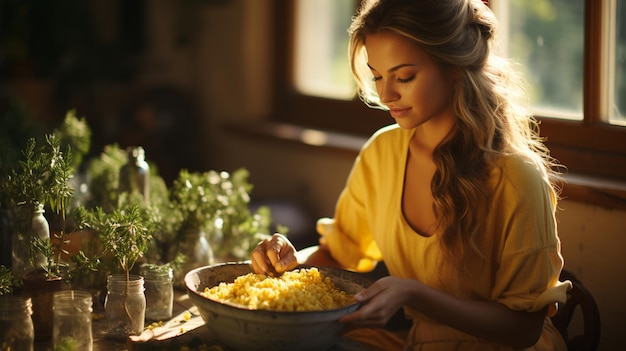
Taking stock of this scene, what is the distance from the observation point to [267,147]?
3891 mm

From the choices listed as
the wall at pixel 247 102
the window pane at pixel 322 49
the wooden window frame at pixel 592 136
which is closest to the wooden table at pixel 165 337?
the wooden window frame at pixel 592 136

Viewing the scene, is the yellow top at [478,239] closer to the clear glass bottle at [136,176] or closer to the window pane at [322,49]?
the clear glass bottle at [136,176]

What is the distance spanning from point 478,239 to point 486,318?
189mm

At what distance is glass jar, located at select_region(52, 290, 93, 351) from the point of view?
5.25ft

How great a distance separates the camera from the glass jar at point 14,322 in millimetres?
1580

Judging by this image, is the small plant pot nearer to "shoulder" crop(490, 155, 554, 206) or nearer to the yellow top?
the yellow top

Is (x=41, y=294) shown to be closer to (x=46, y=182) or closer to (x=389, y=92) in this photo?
(x=46, y=182)

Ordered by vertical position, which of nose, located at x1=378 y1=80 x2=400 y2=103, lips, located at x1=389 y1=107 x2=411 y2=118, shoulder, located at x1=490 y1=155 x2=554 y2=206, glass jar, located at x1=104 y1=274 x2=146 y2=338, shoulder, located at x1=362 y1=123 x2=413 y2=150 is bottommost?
glass jar, located at x1=104 y1=274 x2=146 y2=338

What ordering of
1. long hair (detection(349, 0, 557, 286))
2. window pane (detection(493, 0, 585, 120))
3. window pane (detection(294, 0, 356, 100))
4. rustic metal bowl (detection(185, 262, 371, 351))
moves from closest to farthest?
1. rustic metal bowl (detection(185, 262, 371, 351))
2. long hair (detection(349, 0, 557, 286))
3. window pane (detection(493, 0, 585, 120))
4. window pane (detection(294, 0, 356, 100))

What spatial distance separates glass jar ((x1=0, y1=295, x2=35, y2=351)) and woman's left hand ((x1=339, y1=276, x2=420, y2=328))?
0.60 metres

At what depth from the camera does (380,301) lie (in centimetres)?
157

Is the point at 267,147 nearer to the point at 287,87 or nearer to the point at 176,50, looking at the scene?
the point at 287,87

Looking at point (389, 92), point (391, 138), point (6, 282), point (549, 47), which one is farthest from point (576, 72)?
point (6, 282)

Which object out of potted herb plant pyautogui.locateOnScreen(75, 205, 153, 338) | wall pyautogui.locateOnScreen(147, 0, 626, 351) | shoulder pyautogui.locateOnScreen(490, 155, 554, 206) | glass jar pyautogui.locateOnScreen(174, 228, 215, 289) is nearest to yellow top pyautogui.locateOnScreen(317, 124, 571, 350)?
shoulder pyautogui.locateOnScreen(490, 155, 554, 206)
